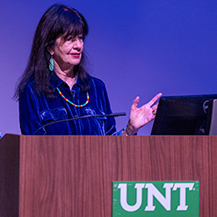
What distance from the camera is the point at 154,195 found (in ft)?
3.27

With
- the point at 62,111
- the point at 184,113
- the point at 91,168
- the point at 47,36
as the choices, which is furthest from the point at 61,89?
the point at 91,168

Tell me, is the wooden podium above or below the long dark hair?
below

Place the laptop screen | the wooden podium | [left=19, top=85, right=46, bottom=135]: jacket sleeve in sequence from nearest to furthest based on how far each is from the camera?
1. the wooden podium
2. the laptop screen
3. [left=19, top=85, right=46, bottom=135]: jacket sleeve

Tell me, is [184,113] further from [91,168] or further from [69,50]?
[69,50]

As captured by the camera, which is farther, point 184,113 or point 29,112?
point 29,112

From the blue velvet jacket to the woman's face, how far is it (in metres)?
0.09

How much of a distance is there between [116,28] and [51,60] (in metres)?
1.22

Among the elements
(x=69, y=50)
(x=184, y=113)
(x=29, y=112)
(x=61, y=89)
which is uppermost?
(x=69, y=50)

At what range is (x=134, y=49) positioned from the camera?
10.2 ft

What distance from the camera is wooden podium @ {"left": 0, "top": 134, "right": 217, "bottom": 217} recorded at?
96 cm

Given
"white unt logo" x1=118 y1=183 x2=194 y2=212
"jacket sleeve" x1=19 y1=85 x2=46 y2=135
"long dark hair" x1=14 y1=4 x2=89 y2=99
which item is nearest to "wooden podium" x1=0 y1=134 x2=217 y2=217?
"white unt logo" x1=118 y1=183 x2=194 y2=212

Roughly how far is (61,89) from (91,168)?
0.96 meters

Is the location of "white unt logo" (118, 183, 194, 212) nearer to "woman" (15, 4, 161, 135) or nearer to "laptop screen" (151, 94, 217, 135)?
"laptop screen" (151, 94, 217, 135)

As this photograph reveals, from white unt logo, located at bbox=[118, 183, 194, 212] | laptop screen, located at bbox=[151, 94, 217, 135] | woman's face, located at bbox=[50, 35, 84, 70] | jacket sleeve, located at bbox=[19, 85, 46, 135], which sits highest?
woman's face, located at bbox=[50, 35, 84, 70]
